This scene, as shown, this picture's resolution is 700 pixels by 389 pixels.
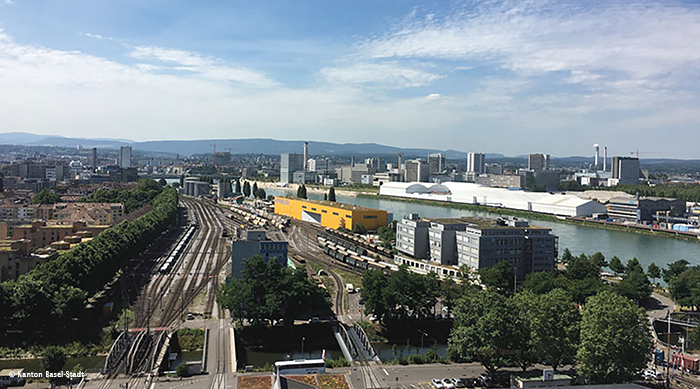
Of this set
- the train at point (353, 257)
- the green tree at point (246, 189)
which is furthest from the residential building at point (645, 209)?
the green tree at point (246, 189)

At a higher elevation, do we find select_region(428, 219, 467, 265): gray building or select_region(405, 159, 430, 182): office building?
select_region(405, 159, 430, 182): office building

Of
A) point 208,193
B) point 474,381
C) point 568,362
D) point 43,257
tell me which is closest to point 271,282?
point 474,381

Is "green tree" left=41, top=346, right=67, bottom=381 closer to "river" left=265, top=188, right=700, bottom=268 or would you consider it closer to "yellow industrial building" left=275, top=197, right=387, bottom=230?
"yellow industrial building" left=275, top=197, right=387, bottom=230

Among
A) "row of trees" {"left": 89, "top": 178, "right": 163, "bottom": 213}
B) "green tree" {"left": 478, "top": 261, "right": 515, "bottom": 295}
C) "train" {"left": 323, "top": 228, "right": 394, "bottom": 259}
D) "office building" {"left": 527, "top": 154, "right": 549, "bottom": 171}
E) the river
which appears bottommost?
the river

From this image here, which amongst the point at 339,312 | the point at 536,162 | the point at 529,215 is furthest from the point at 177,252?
the point at 536,162

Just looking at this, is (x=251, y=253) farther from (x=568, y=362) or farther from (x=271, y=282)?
(x=568, y=362)

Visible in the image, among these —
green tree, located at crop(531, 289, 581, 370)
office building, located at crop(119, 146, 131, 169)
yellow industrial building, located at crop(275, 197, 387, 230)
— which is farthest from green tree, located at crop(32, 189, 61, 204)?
office building, located at crop(119, 146, 131, 169)

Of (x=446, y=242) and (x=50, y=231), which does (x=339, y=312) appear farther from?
(x=50, y=231)
